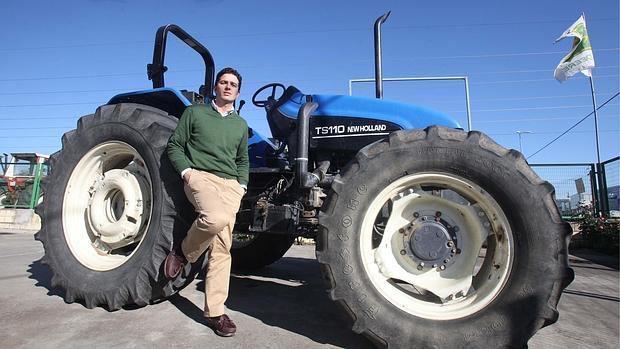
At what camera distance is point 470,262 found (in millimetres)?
2383

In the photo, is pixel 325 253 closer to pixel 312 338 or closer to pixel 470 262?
pixel 312 338

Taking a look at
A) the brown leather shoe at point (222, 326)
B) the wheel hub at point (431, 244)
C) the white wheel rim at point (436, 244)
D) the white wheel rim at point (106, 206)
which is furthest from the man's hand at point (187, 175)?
the wheel hub at point (431, 244)

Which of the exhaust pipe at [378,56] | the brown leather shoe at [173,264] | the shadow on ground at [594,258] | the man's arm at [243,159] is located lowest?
the shadow on ground at [594,258]

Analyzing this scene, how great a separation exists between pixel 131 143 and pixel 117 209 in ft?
2.04

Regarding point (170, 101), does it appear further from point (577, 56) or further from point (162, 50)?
point (577, 56)

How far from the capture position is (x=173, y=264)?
8.98ft

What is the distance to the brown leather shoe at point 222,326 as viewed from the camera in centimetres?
244

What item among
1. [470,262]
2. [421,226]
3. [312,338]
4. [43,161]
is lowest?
[312,338]

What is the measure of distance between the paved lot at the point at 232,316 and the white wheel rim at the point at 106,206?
1.39 feet

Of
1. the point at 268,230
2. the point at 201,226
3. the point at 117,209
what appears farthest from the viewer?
the point at 117,209

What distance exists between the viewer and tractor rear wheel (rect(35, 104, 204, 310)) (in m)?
2.87

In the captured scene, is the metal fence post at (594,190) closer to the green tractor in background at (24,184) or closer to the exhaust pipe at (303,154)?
the exhaust pipe at (303,154)

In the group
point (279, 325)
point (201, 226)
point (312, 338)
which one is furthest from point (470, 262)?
point (201, 226)

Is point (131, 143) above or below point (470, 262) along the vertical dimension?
above
